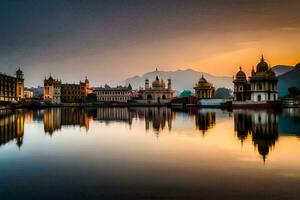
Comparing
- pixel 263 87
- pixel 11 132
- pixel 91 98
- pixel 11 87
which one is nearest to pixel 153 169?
pixel 11 132

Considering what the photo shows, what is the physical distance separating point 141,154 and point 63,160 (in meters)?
3.45

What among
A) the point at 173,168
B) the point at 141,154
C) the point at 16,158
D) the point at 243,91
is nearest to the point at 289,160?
the point at 173,168

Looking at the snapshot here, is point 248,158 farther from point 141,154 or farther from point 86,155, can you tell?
point 86,155

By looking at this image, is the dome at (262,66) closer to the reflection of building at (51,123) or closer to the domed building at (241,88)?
the domed building at (241,88)

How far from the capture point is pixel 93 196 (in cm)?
862

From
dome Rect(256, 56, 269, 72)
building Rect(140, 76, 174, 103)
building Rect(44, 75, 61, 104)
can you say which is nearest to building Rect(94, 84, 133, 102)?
building Rect(140, 76, 174, 103)

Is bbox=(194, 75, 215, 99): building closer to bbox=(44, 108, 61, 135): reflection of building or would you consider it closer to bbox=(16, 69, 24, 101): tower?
bbox=(44, 108, 61, 135): reflection of building

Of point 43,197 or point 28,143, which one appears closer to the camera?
point 43,197

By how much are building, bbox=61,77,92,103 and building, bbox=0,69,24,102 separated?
54.7ft

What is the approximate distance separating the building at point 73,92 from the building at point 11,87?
16669 millimetres

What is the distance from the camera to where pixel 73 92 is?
419ft

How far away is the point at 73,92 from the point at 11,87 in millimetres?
27990

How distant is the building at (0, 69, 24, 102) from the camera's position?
314 ft

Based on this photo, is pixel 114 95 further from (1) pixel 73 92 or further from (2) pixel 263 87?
(2) pixel 263 87
